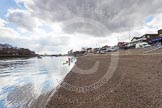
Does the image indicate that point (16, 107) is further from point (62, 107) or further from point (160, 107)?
point (160, 107)

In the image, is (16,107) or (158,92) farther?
(16,107)

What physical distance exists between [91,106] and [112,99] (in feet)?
4.19

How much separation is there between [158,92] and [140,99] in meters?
1.31

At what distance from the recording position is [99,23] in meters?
24.5

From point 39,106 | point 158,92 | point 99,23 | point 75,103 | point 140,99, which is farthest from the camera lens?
point 99,23

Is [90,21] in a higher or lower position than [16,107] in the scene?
higher


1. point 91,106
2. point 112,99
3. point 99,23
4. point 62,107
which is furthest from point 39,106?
point 99,23

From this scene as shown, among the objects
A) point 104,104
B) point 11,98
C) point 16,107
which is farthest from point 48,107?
point 11,98

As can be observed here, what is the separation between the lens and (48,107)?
10.7 meters

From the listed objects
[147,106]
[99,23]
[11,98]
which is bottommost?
[11,98]

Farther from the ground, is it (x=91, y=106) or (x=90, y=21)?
(x=90, y=21)

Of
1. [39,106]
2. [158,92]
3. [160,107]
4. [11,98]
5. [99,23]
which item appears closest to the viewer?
[160,107]

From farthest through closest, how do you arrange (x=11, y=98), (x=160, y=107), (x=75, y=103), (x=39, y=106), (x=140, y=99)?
(x=11, y=98)
(x=39, y=106)
(x=75, y=103)
(x=140, y=99)
(x=160, y=107)

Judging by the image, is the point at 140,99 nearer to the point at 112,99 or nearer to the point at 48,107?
the point at 112,99
